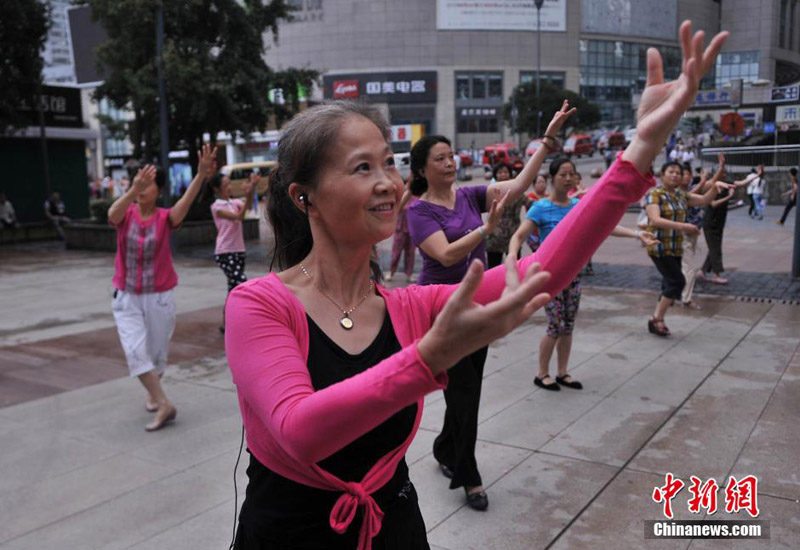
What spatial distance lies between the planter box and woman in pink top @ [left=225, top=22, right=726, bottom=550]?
53.2ft

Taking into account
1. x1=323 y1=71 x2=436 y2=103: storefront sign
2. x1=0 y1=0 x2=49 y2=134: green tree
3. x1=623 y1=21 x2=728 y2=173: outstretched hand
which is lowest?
x1=623 y1=21 x2=728 y2=173: outstretched hand

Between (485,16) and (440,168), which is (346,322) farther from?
(485,16)

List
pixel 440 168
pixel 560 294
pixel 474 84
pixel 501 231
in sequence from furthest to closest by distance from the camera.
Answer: pixel 474 84 < pixel 501 231 < pixel 560 294 < pixel 440 168

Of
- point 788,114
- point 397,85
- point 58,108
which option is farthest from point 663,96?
point 397,85

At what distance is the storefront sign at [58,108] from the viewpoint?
71.3ft

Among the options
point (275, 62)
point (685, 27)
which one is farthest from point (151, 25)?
point (275, 62)

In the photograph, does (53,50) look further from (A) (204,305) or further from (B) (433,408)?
(B) (433,408)

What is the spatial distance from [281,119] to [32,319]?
39.6 feet

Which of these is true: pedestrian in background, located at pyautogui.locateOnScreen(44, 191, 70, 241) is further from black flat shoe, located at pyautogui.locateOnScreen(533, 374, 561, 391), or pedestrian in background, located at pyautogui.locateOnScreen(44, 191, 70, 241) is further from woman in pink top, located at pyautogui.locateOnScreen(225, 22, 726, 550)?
woman in pink top, located at pyautogui.locateOnScreen(225, 22, 726, 550)

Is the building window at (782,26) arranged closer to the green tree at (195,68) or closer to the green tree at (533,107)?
the green tree at (533,107)

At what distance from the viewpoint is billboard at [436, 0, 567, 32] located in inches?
2879

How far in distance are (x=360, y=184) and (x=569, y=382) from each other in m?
4.65

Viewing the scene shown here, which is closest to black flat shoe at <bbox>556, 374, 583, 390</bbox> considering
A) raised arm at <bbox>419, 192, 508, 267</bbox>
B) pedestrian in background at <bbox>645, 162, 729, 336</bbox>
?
pedestrian in background at <bbox>645, 162, 729, 336</bbox>

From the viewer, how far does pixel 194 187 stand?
5.53 m
